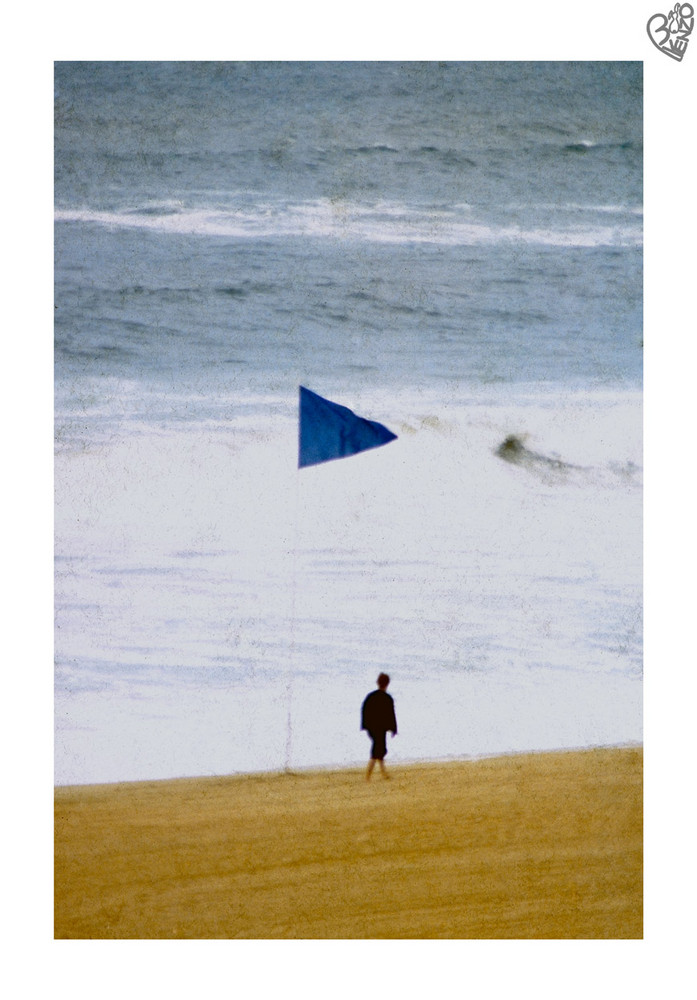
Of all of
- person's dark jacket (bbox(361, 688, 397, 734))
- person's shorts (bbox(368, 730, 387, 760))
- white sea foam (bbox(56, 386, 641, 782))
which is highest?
white sea foam (bbox(56, 386, 641, 782))

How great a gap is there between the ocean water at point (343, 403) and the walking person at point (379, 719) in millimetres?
50

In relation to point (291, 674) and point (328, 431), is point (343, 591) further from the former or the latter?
point (328, 431)

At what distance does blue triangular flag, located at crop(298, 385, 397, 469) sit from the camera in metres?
4.72

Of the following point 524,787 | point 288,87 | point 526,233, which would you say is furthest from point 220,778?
point 288,87

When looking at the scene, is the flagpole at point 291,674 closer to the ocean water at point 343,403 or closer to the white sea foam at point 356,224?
the ocean water at point 343,403

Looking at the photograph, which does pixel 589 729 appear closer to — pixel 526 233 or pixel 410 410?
pixel 410 410

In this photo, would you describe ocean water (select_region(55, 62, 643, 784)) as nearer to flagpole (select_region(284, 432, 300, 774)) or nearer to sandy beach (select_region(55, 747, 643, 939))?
flagpole (select_region(284, 432, 300, 774))

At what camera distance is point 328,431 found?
473 centimetres

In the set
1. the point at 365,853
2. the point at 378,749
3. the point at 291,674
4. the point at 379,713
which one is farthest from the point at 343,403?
the point at 365,853

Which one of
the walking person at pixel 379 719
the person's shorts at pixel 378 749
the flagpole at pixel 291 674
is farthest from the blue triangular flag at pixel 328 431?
the person's shorts at pixel 378 749

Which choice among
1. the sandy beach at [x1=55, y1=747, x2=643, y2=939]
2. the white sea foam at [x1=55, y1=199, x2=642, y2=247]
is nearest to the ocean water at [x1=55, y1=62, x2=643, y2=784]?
the white sea foam at [x1=55, y1=199, x2=642, y2=247]

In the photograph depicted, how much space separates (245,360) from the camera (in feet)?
A: 15.5

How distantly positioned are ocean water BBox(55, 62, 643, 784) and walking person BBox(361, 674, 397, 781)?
0.16 feet

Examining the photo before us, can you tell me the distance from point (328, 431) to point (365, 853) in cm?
181
